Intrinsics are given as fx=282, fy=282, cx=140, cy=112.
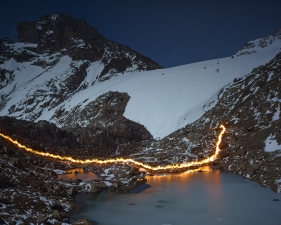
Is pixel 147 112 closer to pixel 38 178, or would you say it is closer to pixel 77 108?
pixel 77 108

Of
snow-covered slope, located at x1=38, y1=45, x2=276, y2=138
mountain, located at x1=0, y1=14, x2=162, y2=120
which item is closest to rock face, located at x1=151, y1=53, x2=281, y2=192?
snow-covered slope, located at x1=38, y1=45, x2=276, y2=138

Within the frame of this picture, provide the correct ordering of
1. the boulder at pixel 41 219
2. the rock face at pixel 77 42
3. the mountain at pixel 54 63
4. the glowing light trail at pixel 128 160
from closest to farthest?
1. the boulder at pixel 41 219
2. the glowing light trail at pixel 128 160
3. the mountain at pixel 54 63
4. the rock face at pixel 77 42

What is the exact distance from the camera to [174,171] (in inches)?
1040

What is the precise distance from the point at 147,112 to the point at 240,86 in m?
14.2

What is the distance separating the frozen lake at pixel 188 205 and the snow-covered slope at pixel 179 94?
702 inches

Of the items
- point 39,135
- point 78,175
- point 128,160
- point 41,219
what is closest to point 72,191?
point 41,219

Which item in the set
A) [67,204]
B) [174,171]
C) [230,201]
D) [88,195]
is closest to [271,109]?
[174,171]

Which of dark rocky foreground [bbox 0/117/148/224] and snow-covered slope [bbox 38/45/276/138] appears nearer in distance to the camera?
dark rocky foreground [bbox 0/117/148/224]

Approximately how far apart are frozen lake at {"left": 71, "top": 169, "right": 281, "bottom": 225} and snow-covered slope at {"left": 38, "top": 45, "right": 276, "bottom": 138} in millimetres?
17842

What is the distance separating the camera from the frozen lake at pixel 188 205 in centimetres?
1352

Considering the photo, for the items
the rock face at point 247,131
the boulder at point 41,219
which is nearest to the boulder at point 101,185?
the boulder at point 41,219

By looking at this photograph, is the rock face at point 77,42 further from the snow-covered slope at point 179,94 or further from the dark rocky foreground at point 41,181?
the dark rocky foreground at point 41,181

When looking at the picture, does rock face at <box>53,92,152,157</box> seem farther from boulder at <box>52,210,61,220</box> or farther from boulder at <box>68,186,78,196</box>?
boulder at <box>52,210,61,220</box>

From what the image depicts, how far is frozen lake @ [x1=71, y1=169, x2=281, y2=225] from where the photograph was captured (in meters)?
13.5
